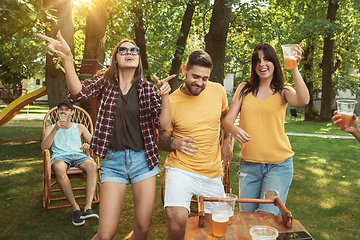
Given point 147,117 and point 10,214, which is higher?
point 147,117

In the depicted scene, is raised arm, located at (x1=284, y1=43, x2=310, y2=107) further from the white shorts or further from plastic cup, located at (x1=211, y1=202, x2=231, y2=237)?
plastic cup, located at (x1=211, y1=202, x2=231, y2=237)

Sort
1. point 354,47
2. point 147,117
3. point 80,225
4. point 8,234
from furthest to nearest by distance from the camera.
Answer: point 354,47, point 80,225, point 8,234, point 147,117

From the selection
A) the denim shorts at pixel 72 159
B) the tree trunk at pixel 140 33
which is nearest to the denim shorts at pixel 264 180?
the denim shorts at pixel 72 159

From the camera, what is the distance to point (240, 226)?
1959 mm

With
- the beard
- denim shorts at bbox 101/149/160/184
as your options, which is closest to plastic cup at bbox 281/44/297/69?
the beard

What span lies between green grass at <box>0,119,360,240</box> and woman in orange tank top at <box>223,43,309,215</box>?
1.73 metres

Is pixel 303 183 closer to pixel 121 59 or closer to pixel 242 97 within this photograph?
pixel 242 97

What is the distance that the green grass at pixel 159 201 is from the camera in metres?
3.76

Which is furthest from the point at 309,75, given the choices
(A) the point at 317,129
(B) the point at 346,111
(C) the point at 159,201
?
(B) the point at 346,111

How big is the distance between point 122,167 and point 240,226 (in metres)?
1.13

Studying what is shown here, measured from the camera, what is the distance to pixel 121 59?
8.54ft

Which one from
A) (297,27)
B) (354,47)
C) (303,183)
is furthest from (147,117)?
(354,47)

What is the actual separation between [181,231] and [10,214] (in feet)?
10.3

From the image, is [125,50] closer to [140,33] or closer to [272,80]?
[272,80]
